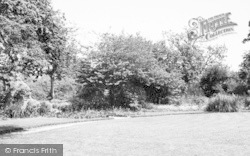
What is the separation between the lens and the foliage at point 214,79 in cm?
3716

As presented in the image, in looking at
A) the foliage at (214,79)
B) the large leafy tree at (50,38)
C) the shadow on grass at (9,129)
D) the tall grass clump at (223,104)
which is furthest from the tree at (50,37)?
the foliage at (214,79)

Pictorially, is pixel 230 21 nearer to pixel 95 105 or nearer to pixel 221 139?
pixel 95 105

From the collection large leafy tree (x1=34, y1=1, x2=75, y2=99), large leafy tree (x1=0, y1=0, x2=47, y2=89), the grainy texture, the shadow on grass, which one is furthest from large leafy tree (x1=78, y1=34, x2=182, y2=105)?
the grainy texture

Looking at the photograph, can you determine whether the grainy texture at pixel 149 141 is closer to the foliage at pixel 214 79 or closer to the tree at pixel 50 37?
the tree at pixel 50 37

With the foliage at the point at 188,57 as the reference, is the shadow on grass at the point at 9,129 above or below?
below

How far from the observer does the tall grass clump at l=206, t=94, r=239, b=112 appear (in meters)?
22.8

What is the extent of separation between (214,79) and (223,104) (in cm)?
1514

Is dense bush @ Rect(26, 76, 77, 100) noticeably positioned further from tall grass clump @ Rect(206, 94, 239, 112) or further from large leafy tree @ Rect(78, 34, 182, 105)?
tall grass clump @ Rect(206, 94, 239, 112)

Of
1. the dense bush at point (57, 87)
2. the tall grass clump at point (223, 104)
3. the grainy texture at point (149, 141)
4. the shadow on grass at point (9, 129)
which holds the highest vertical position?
the dense bush at point (57, 87)

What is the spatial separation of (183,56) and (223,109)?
26.6 metres

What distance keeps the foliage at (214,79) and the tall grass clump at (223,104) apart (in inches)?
520

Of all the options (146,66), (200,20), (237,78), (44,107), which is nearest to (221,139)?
(44,107)

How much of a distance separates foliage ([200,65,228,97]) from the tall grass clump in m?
13.2

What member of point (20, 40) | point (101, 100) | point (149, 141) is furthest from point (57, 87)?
point (149, 141)
